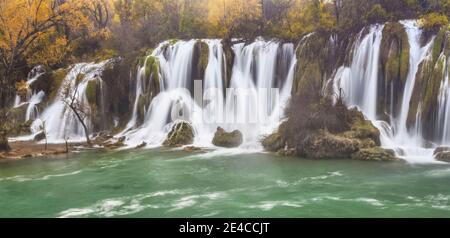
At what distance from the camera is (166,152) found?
78.7 ft

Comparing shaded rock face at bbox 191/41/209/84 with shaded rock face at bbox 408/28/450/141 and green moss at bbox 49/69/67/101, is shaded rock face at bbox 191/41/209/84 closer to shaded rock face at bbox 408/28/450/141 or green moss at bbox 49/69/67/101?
green moss at bbox 49/69/67/101

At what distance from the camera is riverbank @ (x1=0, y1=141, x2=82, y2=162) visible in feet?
76.8

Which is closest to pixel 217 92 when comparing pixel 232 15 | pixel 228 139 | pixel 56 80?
pixel 228 139

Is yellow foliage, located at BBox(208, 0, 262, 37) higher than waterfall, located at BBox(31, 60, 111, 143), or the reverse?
yellow foliage, located at BBox(208, 0, 262, 37)

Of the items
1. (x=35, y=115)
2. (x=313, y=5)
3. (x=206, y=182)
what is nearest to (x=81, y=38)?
(x=35, y=115)

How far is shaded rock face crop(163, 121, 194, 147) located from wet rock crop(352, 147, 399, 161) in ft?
32.4

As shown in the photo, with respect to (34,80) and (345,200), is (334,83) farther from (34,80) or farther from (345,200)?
(34,80)

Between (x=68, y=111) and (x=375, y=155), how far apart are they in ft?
66.7

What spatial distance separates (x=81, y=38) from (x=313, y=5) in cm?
2029

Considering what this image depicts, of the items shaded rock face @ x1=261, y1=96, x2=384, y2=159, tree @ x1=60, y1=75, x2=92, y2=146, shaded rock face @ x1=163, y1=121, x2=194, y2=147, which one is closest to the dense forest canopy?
tree @ x1=60, y1=75, x2=92, y2=146

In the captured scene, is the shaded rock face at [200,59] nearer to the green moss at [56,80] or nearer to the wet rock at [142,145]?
the wet rock at [142,145]

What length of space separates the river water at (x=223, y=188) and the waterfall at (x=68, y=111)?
29.1ft

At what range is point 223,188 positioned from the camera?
52.6ft

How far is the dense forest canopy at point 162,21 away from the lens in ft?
86.1
